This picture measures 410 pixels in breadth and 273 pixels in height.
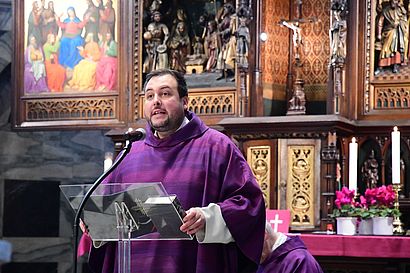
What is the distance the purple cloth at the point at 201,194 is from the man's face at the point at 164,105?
2.9 inches

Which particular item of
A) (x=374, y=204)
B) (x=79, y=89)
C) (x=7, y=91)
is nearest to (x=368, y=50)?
(x=374, y=204)

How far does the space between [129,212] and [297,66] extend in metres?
7.15

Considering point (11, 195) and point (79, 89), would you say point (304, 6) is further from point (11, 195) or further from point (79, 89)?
point (11, 195)

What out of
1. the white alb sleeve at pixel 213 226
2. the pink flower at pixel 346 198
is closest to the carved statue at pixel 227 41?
the pink flower at pixel 346 198

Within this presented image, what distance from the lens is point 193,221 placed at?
13.4 feet

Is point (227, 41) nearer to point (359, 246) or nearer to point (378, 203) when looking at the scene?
point (378, 203)

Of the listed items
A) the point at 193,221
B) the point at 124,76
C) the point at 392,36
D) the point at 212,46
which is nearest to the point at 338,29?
the point at 392,36

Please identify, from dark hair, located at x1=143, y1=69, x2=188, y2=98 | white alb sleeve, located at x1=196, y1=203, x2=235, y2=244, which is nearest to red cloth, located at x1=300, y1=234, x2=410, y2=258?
dark hair, located at x1=143, y1=69, x2=188, y2=98

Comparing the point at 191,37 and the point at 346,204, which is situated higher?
the point at 191,37

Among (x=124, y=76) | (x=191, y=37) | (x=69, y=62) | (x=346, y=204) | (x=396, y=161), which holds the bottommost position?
(x=346, y=204)

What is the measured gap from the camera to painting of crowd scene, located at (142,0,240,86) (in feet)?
36.1

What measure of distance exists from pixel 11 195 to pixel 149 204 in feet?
27.4

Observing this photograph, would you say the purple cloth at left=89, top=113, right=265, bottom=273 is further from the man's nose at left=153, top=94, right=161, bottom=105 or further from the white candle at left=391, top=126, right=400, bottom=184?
the white candle at left=391, top=126, right=400, bottom=184

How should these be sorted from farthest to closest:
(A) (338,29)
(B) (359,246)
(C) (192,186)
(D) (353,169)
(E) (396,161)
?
(A) (338,29)
(D) (353,169)
(E) (396,161)
(B) (359,246)
(C) (192,186)
